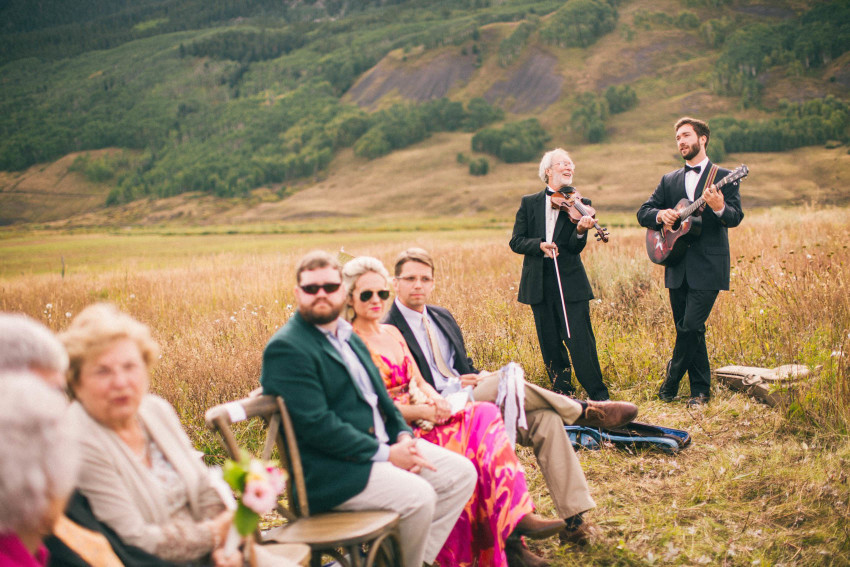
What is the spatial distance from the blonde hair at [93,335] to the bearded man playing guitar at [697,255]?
512 cm

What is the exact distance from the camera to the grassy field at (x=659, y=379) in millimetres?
3965

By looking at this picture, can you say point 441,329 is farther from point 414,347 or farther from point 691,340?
point 691,340

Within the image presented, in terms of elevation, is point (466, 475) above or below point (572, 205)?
below

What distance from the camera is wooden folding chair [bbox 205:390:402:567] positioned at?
9.36 ft

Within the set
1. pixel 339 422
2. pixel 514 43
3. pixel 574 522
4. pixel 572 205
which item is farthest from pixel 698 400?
pixel 514 43

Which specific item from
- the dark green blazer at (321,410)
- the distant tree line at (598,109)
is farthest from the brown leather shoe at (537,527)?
the distant tree line at (598,109)

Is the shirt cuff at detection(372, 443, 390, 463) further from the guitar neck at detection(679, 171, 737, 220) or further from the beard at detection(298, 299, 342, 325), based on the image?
the guitar neck at detection(679, 171, 737, 220)

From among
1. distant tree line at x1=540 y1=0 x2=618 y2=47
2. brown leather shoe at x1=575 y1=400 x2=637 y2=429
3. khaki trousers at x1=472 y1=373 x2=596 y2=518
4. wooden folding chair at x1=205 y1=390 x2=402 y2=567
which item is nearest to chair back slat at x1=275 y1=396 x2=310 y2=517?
wooden folding chair at x1=205 y1=390 x2=402 y2=567

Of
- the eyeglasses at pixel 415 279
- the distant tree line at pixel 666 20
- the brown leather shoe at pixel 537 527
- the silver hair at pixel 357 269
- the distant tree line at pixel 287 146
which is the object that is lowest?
the brown leather shoe at pixel 537 527

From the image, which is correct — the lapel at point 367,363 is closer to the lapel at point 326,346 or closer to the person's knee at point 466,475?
the lapel at point 326,346

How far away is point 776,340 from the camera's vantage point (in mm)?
6898

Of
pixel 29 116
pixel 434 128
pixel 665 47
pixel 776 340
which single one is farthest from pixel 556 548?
pixel 29 116

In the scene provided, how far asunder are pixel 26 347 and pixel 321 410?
136 centimetres

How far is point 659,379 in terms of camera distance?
22.8 feet
